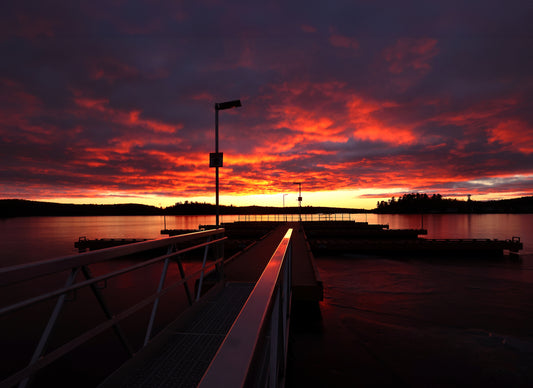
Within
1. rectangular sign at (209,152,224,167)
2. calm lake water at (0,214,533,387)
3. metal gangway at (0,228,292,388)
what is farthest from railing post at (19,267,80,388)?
rectangular sign at (209,152,224,167)

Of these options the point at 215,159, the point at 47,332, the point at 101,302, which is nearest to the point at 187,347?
the point at 101,302

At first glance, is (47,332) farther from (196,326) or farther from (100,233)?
(100,233)

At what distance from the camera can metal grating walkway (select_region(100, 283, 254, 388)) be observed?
2.86m

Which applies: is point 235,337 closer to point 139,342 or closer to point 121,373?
point 121,373

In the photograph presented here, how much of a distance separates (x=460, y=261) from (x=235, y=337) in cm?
2498

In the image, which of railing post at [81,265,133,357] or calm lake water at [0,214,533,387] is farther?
calm lake water at [0,214,533,387]

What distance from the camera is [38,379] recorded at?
713 centimetres

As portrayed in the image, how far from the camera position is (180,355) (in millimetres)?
3340

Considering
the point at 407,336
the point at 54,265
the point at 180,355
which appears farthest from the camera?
the point at 407,336

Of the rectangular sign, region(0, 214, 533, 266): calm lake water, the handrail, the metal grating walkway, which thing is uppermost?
the rectangular sign

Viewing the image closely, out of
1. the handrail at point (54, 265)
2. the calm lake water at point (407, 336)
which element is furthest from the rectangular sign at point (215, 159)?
the handrail at point (54, 265)

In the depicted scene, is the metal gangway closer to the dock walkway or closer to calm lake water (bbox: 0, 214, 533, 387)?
the dock walkway

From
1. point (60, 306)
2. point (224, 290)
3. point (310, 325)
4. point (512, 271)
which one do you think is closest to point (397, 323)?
point (310, 325)

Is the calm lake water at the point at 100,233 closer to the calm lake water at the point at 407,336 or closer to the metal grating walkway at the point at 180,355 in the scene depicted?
the calm lake water at the point at 407,336
